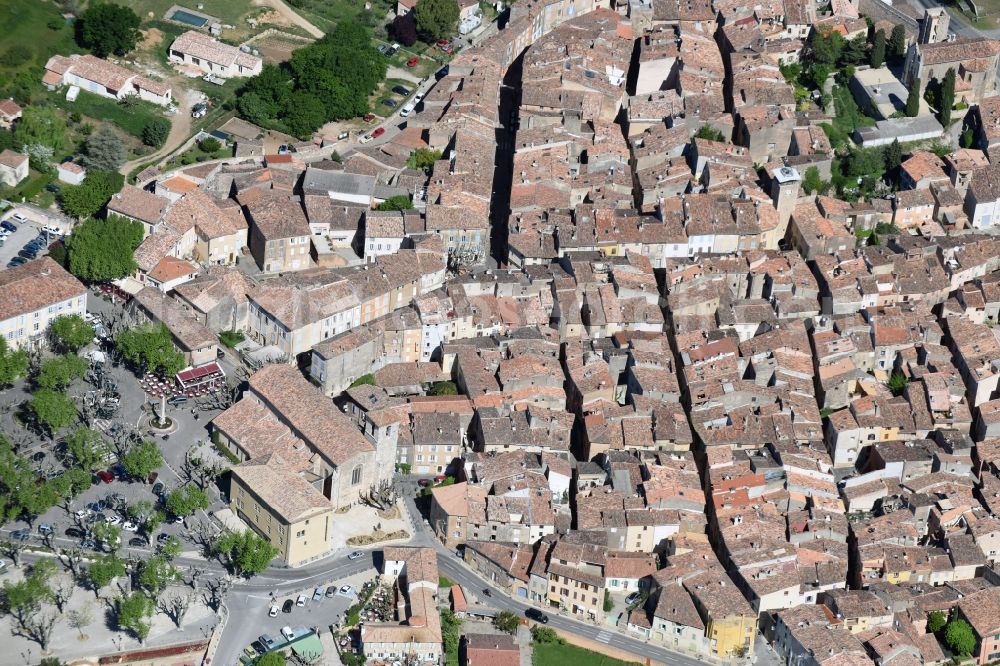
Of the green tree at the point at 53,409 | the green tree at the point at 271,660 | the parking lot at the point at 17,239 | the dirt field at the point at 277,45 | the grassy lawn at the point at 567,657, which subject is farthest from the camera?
the dirt field at the point at 277,45

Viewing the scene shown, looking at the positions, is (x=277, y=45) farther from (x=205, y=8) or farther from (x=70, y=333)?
(x=70, y=333)

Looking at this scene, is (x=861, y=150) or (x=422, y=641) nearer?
(x=422, y=641)

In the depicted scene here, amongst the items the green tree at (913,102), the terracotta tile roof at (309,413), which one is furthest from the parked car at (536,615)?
the green tree at (913,102)

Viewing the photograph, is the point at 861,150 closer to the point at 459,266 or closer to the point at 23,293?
the point at 459,266

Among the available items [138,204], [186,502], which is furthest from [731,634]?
[138,204]

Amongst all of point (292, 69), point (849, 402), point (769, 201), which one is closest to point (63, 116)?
point (292, 69)

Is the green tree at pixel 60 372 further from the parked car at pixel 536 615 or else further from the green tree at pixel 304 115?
the green tree at pixel 304 115
